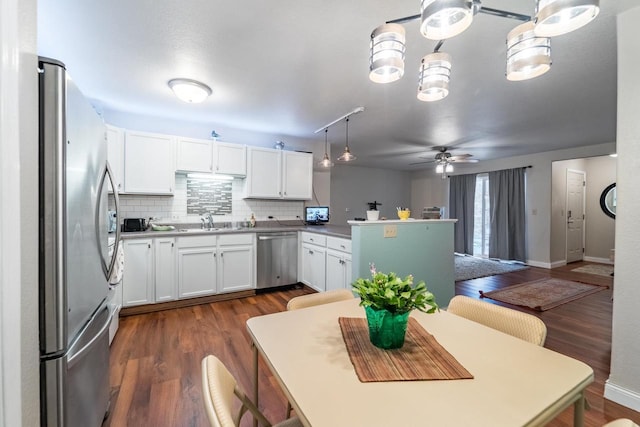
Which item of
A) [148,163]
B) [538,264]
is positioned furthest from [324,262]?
[538,264]

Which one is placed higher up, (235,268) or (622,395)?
(235,268)

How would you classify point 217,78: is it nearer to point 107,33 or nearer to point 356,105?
point 107,33

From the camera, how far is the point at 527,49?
113 cm

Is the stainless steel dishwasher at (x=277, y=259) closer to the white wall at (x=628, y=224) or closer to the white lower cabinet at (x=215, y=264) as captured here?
the white lower cabinet at (x=215, y=264)

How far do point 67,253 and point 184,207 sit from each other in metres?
3.08

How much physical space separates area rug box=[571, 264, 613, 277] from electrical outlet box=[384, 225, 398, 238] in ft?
16.5

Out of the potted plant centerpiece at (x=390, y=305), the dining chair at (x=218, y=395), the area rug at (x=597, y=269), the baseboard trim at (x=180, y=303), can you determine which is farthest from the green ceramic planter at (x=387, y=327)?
the area rug at (x=597, y=269)

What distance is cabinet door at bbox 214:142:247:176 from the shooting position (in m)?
3.82

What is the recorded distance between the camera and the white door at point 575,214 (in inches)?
239

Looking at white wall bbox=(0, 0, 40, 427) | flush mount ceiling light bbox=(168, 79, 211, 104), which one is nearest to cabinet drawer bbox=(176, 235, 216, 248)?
flush mount ceiling light bbox=(168, 79, 211, 104)

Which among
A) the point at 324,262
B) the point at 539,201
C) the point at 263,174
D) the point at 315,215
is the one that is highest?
the point at 263,174

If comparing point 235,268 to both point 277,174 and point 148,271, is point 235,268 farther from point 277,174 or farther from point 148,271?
point 277,174

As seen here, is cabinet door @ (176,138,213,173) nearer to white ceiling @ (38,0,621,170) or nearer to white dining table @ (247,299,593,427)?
white ceiling @ (38,0,621,170)

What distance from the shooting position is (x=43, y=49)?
85.4 inches
